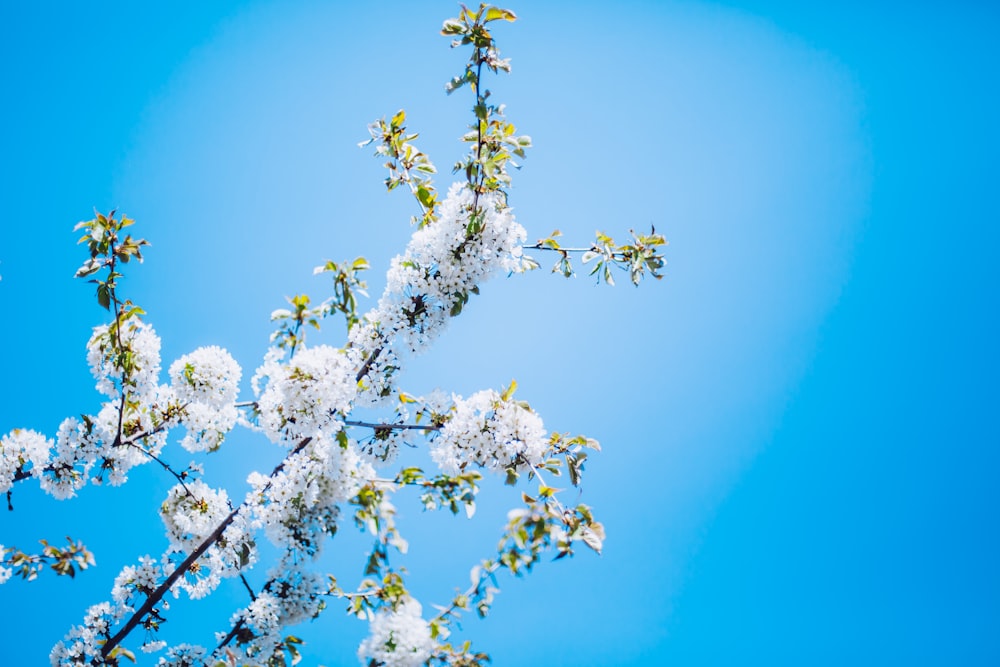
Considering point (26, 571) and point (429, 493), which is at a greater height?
point (429, 493)

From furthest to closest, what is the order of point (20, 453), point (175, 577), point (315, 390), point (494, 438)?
point (20, 453) → point (175, 577) → point (494, 438) → point (315, 390)

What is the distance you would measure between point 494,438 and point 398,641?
158cm

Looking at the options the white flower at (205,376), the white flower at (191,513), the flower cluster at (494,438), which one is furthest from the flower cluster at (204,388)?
the flower cluster at (494,438)

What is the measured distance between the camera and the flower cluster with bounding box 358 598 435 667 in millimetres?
3275

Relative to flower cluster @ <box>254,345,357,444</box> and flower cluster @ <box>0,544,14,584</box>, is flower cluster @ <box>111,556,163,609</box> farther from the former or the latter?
flower cluster @ <box>254,345,357,444</box>

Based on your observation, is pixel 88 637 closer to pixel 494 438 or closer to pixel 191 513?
pixel 191 513

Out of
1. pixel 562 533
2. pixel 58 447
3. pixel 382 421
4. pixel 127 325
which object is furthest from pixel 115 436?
pixel 562 533

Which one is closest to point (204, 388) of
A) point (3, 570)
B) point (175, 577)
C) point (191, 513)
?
point (191, 513)

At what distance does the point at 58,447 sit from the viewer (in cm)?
481

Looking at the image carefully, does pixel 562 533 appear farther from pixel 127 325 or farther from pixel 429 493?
pixel 127 325

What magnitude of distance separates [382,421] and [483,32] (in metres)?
Result: 3.21

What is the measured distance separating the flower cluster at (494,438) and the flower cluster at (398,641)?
3.74 feet

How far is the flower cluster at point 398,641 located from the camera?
3275 mm

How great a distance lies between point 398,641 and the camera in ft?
10.8
